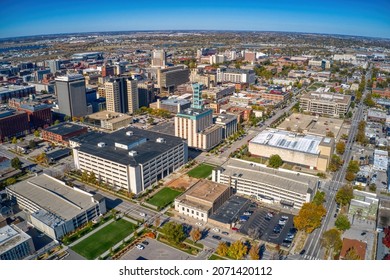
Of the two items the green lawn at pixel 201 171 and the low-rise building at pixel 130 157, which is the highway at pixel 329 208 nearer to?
the green lawn at pixel 201 171

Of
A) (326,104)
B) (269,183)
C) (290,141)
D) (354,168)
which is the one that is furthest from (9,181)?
(326,104)

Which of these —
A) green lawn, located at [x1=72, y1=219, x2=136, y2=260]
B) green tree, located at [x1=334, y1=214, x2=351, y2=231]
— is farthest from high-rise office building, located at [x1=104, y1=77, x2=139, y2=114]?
green tree, located at [x1=334, y1=214, x2=351, y2=231]

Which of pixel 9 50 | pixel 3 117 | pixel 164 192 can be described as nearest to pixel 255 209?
pixel 164 192

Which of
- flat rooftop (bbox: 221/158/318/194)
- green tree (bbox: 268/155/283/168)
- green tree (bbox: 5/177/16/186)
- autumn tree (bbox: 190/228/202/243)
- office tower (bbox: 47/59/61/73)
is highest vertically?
office tower (bbox: 47/59/61/73)

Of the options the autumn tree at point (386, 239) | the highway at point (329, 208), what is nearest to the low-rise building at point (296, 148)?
→ the highway at point (329, 208)

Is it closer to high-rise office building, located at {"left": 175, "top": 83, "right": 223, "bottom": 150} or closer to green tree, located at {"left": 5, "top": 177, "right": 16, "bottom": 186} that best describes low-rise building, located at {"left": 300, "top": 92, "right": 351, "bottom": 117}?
high-rise office building, located at {"left": 175, "top": 83, "right": 223, "bottom": 150}

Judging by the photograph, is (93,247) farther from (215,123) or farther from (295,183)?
(215,123)

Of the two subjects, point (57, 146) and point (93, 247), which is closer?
point (93, 247)
